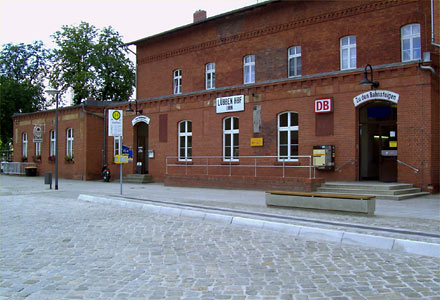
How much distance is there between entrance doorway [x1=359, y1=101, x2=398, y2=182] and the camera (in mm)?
16922

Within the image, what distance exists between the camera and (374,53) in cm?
1891

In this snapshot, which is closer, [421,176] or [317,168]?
[421,176]

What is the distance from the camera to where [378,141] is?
17.8 m

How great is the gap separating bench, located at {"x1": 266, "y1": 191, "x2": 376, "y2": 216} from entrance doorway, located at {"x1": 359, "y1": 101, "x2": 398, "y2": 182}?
279 inches

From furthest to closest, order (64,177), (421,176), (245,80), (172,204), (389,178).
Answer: (64,177), (245,80), (389,178), (421,176), (172,204)

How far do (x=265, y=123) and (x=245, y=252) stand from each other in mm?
13397

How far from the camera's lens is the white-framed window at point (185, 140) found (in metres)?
23.4

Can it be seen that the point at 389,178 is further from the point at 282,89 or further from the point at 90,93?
the point at 90,93

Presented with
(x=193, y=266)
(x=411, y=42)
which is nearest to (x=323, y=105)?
(x=411, y=42)

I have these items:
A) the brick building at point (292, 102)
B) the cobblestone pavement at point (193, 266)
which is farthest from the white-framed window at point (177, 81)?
the cobblestone pavement at point (193, 266)

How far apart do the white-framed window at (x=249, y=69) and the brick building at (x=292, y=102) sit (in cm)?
6

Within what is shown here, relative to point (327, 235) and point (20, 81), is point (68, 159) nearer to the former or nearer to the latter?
point (20, 81)

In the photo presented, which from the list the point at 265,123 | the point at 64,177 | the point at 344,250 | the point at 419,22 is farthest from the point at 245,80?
the point at 344,250

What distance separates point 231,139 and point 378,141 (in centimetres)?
723
